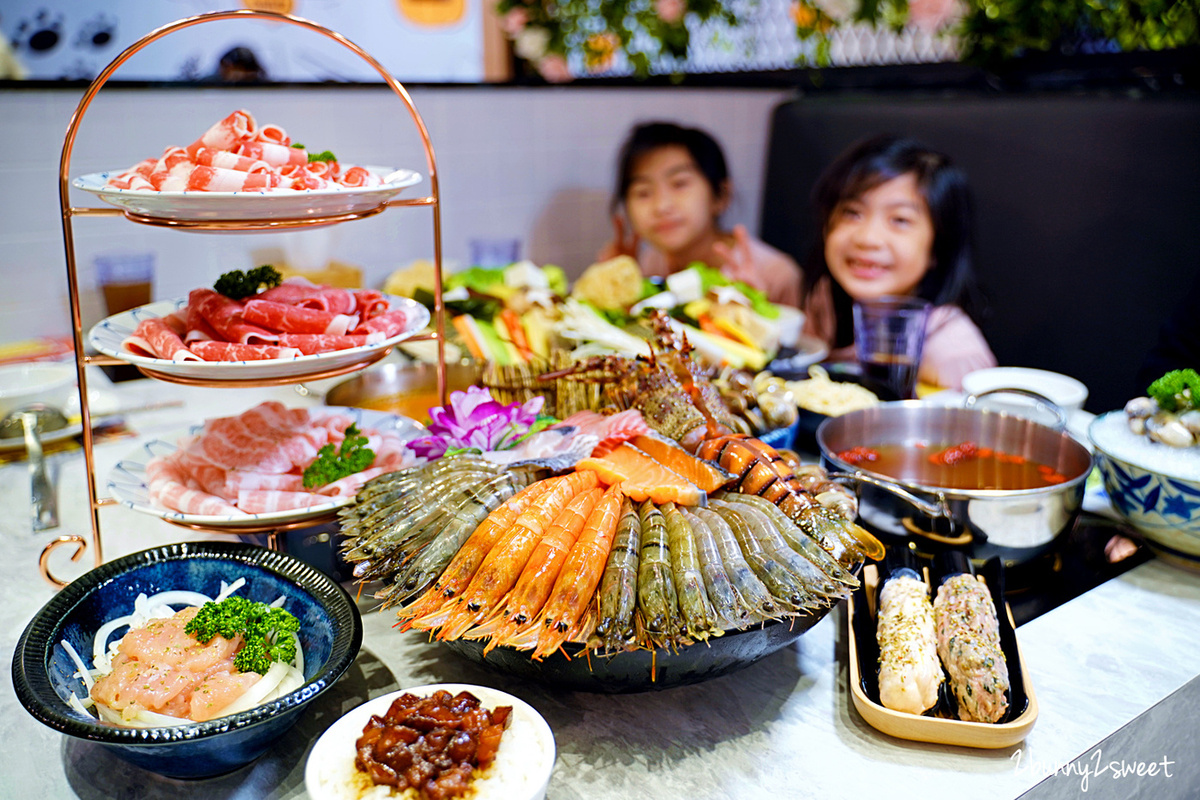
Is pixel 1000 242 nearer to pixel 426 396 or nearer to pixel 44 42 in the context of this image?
A: pixel 426 396

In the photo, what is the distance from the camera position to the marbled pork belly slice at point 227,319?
1.28m

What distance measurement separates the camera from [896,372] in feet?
6.98

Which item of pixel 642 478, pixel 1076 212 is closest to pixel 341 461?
pixel 642 478

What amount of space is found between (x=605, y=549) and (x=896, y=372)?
4.25 feet

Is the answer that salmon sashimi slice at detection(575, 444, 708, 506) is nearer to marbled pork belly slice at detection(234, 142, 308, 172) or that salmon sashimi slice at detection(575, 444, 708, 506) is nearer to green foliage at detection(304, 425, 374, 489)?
green foliage at detection(304, 425, 374, 489)

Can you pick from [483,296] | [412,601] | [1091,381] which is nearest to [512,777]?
[412,601]

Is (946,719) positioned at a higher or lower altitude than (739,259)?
lower

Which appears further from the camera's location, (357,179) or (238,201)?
(357,179)

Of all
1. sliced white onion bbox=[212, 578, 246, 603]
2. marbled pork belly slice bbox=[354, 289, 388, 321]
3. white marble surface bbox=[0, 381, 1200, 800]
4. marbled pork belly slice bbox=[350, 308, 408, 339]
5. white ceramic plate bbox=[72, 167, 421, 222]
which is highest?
white ceramic plate bbox=[72, 167, 421, 222]

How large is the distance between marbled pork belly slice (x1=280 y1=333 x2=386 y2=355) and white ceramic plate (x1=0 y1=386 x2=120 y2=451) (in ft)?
2.55

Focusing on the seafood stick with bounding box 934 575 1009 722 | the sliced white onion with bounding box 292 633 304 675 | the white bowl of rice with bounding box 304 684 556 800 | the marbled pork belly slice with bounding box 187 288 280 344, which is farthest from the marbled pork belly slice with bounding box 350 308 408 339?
the seafood stick with bounding box 934 575 1009 722

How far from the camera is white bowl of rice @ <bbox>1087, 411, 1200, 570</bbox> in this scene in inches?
54.1

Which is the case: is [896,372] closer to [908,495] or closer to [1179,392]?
[1179,392]

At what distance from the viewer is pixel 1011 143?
2969mm
